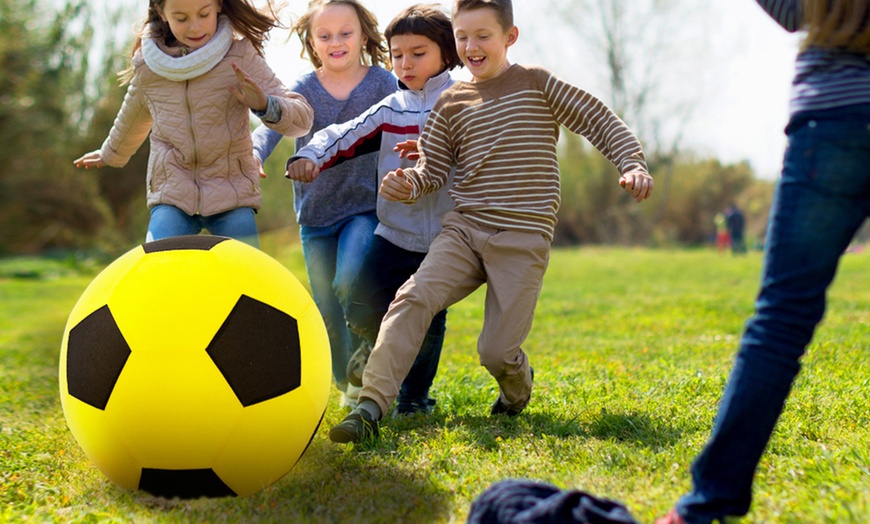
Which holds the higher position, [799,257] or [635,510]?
[799,257]

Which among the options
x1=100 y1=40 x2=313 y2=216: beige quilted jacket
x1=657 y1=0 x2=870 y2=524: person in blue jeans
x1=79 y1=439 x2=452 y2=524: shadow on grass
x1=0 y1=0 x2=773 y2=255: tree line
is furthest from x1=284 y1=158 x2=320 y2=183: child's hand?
x1=0 y1=0 x2=773 y2=255: tree line

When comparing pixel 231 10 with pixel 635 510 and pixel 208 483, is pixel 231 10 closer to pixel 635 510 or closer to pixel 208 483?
pixel 208 483

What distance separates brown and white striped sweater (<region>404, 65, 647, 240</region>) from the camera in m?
3.77

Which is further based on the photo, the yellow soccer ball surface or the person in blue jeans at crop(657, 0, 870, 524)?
the yellow soccer ball surface

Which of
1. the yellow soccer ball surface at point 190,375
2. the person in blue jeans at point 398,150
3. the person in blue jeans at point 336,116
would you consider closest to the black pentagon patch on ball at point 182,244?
the yellow soccer ball surface at point 190,375

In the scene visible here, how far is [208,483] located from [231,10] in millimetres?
2265

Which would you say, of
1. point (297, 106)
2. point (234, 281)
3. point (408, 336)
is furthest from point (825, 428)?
point (297, 106)

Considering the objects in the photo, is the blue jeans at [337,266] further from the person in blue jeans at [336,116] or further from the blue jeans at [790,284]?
the blue jeans at [790,284]

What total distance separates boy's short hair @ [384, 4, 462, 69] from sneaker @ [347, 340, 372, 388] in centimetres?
156

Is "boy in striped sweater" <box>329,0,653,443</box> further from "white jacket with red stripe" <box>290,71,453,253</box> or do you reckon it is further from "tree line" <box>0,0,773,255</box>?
"tree line" <box>0,0,773,255</box>

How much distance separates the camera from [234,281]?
314 centimetres

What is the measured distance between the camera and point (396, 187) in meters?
3.70

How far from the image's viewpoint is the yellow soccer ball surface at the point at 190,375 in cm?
293

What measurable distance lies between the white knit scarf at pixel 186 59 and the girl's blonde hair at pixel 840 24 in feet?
8.61
